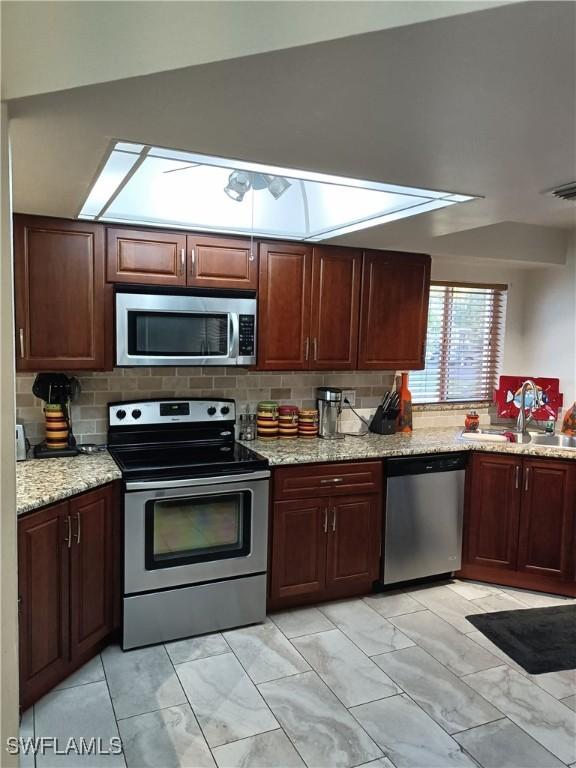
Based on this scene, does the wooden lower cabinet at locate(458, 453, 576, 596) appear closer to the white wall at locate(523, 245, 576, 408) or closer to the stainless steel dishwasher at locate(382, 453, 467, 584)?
the stainless steel dishwasher at locate(382, 453, 467, 584)

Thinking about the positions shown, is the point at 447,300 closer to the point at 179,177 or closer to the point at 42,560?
the point at 179,177

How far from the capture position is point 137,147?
1.79 metres

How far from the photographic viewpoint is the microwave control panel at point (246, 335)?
127 inches

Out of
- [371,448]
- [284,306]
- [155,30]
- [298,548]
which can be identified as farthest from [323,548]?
[155,30]

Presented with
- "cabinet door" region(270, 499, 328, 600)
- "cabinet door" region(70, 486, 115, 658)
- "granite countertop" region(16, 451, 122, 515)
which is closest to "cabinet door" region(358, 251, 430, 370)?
"cabinet door" region(270, 499, 328, 600)

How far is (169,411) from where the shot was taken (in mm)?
3363

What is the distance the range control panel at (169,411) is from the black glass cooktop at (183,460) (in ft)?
0.51

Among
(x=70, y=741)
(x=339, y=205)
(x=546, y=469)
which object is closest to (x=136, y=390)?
(x=339, y=205)

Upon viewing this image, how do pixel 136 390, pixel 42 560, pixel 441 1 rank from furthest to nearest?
pixel 136 390 < pixel 42 560 < pixel 441 1

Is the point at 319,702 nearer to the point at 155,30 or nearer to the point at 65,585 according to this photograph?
the point at 65,585

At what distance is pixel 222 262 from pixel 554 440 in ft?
8.59

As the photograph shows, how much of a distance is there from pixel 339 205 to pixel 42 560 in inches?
85.4

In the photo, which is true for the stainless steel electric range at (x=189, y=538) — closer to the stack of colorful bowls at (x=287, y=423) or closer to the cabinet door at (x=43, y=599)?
the cabinet door at (x=43, y=599)

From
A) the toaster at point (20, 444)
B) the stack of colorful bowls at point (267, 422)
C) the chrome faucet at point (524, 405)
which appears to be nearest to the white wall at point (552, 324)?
the chrome faucet at point (524, 405)
